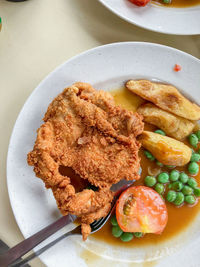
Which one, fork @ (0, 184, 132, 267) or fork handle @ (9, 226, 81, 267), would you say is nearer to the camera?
fork @ (0, 184, 132, 267)

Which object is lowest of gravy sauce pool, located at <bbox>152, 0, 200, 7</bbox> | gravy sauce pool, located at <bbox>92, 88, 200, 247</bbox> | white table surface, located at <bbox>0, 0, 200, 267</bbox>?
gravy sauce pool, located at <bbox>92, 88, 200, 247</bbox>

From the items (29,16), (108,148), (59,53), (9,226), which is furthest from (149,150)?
(29,16)

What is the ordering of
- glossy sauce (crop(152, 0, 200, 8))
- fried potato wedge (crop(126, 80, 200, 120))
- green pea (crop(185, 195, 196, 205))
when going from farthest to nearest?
glossy sauce (crop(152, 0, 200, 8)) < green pea (crop(185, 195, 196, 205)) < fried potato wedge (crop(126, 80, 200, 120))

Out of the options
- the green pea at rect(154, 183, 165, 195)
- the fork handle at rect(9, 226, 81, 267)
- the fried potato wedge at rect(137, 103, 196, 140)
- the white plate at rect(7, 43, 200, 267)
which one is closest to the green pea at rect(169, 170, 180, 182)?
the green pea at rect(154, 183, 165, 195)

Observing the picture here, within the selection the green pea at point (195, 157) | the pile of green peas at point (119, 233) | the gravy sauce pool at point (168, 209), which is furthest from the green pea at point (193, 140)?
the pile of green peas at point (119, 233)

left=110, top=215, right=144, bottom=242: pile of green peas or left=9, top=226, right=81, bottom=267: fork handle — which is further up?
left=9, top=226, right=81, bottom=267: fork handle

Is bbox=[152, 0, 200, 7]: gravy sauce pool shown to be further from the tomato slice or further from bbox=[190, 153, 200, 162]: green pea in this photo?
the tomato slice

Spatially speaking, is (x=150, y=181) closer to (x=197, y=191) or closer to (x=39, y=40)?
(x=197, y=191)
